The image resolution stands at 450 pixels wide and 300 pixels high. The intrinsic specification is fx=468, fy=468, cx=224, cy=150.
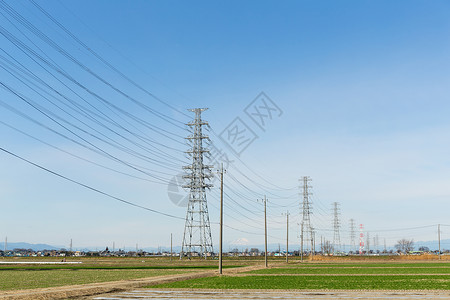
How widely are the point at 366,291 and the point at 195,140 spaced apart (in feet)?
237

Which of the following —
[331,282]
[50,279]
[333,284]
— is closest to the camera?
[333,284]

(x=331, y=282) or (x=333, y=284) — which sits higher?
(x=333, y=284)

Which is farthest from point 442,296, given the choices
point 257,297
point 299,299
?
point 257,297

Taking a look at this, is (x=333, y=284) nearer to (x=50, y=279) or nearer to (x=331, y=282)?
(x=331, y=282)

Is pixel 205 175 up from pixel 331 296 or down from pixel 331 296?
up

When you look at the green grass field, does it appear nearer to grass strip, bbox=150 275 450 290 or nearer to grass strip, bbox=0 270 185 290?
grass strip, bbox=150 275 450 290

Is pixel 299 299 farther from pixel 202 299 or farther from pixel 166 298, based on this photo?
pixel 166 298

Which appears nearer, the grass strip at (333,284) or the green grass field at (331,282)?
the grass strip at (333,284)

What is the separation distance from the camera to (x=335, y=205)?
171875 mm

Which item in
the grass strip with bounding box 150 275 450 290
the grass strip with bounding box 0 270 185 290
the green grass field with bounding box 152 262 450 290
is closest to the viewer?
the grass strip with bounding box 150 275 450 290

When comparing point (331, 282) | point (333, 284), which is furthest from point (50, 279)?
Answer: point (333, 284)

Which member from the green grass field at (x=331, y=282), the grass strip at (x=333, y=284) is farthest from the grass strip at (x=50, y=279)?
the grass strip at (x=333, y=284)

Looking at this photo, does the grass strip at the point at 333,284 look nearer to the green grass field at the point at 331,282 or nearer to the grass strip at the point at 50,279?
the green grass field at the point at 331,282

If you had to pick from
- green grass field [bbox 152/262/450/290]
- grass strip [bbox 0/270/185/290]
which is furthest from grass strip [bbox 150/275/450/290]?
grass strip [bbox 0/270/185/290]
